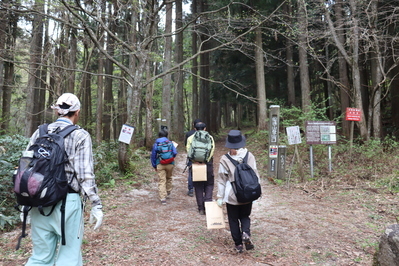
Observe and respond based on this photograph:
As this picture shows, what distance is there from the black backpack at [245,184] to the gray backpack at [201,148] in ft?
5.93

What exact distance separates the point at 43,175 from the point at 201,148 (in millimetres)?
3669

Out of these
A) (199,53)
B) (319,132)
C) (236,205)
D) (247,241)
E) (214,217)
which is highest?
(199,53)

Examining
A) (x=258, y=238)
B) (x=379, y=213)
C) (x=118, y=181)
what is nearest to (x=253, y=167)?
(x=258, y=238)

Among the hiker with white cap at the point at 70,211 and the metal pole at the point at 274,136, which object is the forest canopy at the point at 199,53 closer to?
the metal pole at the point at 274,136

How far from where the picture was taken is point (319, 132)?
8.67 metres

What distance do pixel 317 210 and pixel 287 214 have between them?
0.83 metres

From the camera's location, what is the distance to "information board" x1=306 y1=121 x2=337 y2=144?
8.60 meters

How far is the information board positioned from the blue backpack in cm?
459

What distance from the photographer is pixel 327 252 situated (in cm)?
404

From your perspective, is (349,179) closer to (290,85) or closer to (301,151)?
(301,151)

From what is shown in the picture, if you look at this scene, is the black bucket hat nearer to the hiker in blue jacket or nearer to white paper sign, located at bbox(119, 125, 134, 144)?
the hiker in blue jacket

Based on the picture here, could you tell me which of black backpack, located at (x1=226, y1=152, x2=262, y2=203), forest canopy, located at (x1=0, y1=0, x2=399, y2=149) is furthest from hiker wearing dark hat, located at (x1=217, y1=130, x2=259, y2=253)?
forest canopy, located at (x1=0, y1=0, x2=399, y2=149)

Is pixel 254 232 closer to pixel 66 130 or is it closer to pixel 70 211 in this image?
pixel 70 211

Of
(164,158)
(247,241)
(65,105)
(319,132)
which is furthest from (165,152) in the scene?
(319,132)
